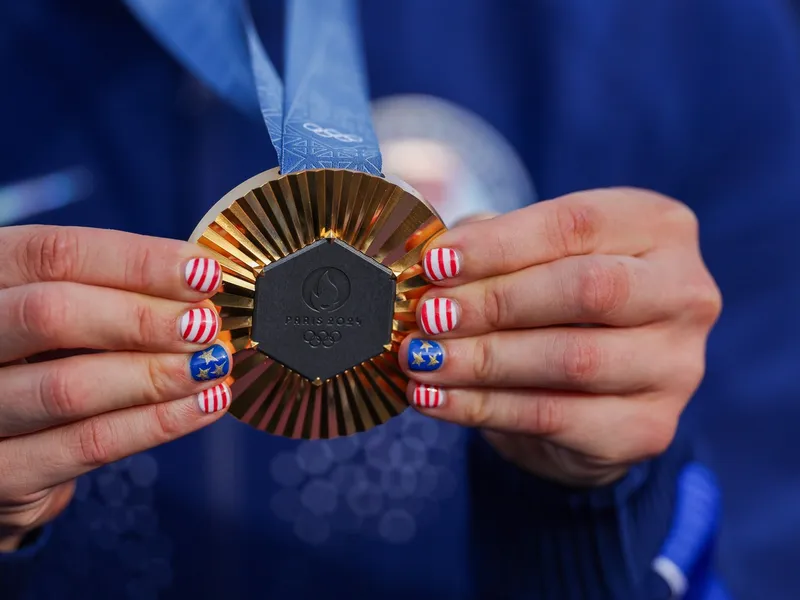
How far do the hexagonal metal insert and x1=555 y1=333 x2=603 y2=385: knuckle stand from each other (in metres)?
0.13

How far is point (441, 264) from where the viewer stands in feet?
1.64

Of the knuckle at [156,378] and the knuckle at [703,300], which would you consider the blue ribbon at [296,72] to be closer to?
the knuckle at [156,378]

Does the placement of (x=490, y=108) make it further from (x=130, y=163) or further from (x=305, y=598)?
(x=305, y=598)

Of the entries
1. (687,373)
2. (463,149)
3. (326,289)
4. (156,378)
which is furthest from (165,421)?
(463,149)

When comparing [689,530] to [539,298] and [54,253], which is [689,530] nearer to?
[539,298]

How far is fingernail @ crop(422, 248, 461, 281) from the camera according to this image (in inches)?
19.5

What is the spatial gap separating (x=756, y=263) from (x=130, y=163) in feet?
2.67

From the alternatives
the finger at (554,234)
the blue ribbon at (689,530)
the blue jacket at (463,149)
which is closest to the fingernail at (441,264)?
the finger at (554,234)

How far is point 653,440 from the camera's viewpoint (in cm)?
58

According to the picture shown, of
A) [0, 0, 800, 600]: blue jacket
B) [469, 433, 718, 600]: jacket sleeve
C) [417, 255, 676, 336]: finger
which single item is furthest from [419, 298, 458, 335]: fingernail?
[0, 0, 800, 600]: blue jacket

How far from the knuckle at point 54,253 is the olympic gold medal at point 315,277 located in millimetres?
79

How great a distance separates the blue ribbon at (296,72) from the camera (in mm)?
494

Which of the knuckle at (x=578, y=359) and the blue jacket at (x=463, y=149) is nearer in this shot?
the knuckle at (x=578, y=359)

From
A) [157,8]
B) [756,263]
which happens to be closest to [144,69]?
[157,8]
